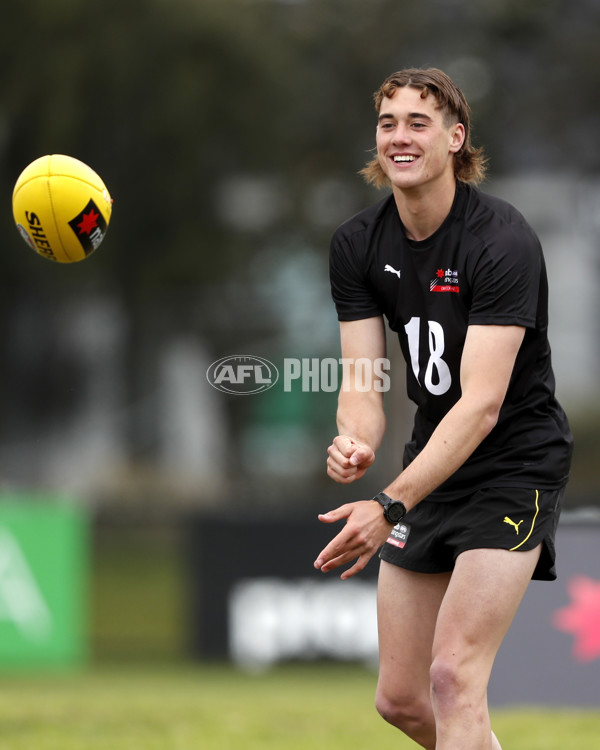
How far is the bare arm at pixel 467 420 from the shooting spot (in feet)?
15.8

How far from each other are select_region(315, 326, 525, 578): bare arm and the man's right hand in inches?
9.2

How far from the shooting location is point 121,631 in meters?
17.7

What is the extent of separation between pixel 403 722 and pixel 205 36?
16.8 meters

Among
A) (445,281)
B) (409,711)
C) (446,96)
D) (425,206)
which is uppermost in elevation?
(446,96)

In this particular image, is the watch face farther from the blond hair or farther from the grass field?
the grass field

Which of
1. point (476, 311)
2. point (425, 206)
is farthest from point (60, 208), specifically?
point (476, 311)

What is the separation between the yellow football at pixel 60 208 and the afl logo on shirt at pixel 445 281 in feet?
5.80

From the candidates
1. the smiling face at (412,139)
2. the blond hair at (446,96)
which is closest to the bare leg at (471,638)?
the smiling face at (412,139)

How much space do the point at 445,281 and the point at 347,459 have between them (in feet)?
2.58

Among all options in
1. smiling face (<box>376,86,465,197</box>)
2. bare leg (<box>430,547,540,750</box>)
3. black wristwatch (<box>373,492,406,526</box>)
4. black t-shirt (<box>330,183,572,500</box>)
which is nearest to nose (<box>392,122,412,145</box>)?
smiling face (<box>376,86,465,197</box>)

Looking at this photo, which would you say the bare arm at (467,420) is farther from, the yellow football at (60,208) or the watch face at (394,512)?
the yellow football at (60,208)

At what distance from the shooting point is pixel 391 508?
4750 millimetres

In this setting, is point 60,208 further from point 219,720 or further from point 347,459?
point 219,720

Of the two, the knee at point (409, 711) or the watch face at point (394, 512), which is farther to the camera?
the knee at point (409, 711)
